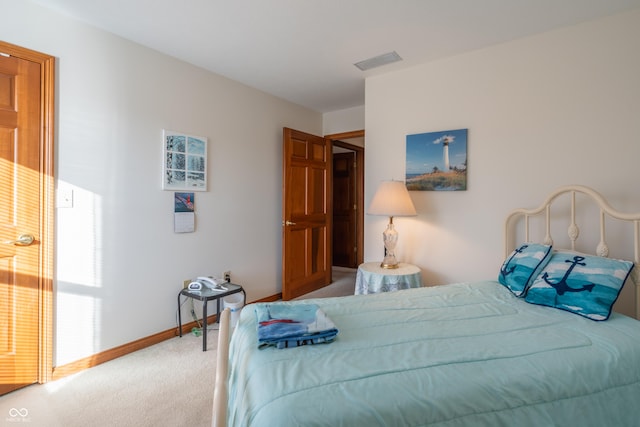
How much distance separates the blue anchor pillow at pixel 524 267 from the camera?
5.94 feet

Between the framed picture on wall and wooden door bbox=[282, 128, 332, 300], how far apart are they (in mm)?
954

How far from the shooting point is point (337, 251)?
5805mm

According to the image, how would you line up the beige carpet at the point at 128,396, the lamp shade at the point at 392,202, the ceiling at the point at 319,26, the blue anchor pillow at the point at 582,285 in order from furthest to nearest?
1. the lamp shade at the point at 392,202
2. the ceiling at the point at 319,26
3. the beige carpet at the point at 128,396
4. the blue anchor pillow at the point at 582,285

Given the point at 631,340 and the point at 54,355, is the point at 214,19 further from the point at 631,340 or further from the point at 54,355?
the point at 631,340

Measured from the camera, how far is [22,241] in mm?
1938

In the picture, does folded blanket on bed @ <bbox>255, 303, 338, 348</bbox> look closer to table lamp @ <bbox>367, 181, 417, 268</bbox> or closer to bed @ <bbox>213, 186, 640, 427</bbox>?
bed @ <bbox>213, 186, 640, 427</bbox>

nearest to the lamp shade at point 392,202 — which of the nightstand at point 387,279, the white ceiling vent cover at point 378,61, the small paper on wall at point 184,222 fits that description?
the nightstand at point 387,279

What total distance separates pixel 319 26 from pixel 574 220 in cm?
220

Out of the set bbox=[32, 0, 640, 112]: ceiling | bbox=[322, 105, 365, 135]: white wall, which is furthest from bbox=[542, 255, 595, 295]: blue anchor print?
bbox=[322, 105, 365, 135]: white wall

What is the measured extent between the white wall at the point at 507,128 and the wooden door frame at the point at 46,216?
2544mm

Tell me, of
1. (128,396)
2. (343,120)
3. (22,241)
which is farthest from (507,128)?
(22,241)

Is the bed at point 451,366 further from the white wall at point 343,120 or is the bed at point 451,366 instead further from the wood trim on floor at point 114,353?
the white wall at point 343,120

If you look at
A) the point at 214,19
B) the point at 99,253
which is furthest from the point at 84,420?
the point at 214,19

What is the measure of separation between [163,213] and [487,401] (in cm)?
260
